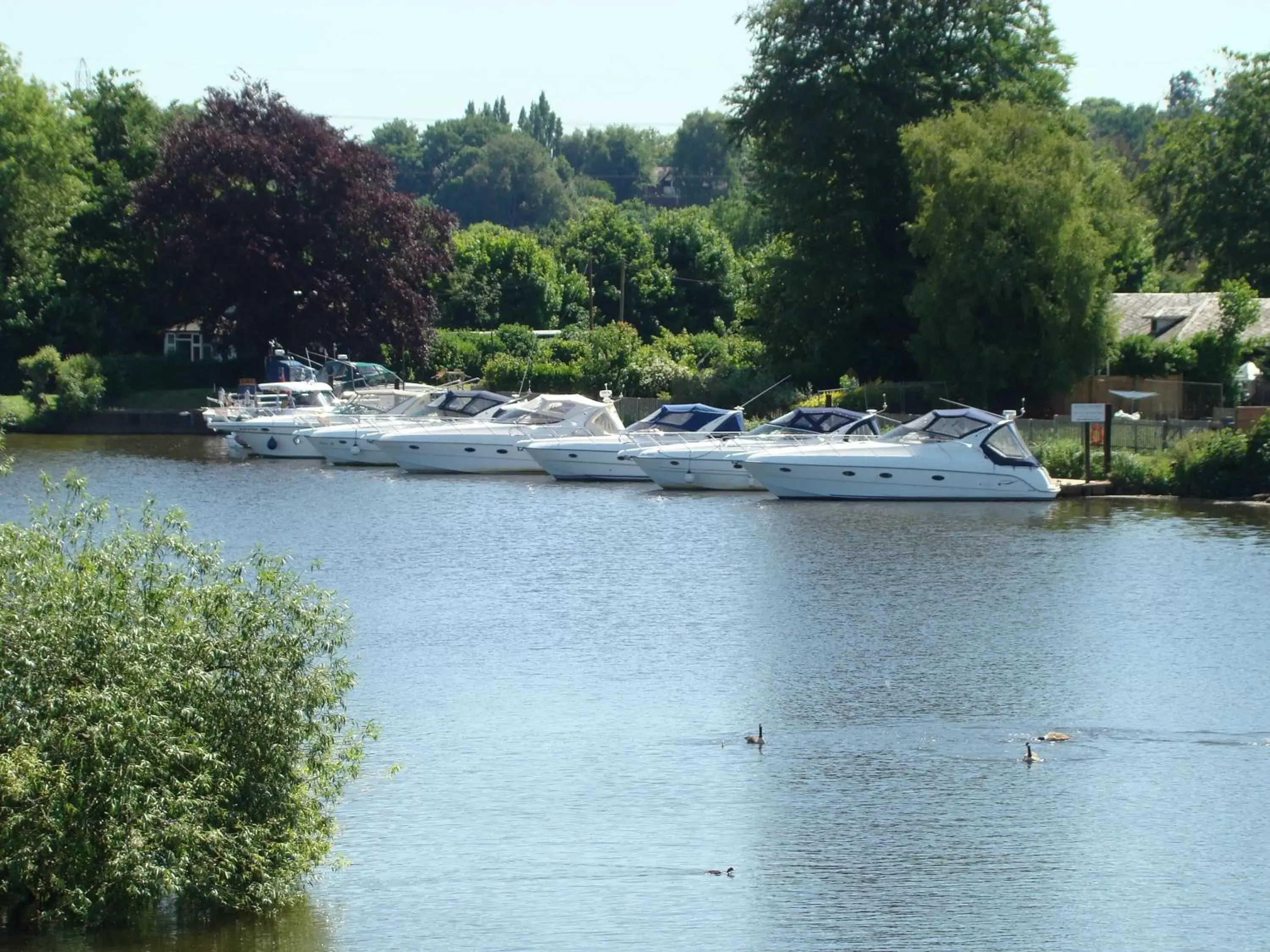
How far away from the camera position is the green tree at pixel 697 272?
93.4 meters

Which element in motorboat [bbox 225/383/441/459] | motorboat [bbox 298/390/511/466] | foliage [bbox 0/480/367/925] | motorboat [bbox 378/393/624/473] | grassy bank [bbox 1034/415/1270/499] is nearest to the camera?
foliage [bbox 0/480/367/925]

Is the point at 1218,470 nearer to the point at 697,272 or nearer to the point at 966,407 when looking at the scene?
the point at 966,407

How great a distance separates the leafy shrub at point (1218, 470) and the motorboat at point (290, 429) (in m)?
26.2

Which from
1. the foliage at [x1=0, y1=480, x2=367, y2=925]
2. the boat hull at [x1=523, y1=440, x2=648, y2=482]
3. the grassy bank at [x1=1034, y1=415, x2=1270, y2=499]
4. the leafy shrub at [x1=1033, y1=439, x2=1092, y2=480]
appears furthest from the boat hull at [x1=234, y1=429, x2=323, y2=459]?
the foliage at [x1=0, y1=480, x2=367, y2=925]

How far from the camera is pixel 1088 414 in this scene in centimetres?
4850

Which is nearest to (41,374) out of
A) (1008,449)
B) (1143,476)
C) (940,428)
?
(940,428)

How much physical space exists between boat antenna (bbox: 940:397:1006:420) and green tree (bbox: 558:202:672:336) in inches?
1268

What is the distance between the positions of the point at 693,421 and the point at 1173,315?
2034 centimetres

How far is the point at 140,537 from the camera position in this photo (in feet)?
53.5

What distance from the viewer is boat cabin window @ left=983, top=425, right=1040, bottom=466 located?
4753cm

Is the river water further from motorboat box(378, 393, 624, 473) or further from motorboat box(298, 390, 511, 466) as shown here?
motorboat box(298, 390, 511, 466)

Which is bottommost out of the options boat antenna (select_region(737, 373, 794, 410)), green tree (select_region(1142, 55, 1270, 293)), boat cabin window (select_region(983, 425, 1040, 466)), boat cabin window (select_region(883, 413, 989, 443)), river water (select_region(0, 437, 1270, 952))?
river water (select_region(0, 437, 1270, 952))

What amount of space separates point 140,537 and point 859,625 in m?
16.3

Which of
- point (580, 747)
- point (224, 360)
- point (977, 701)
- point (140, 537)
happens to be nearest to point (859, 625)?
point (977, 701)
